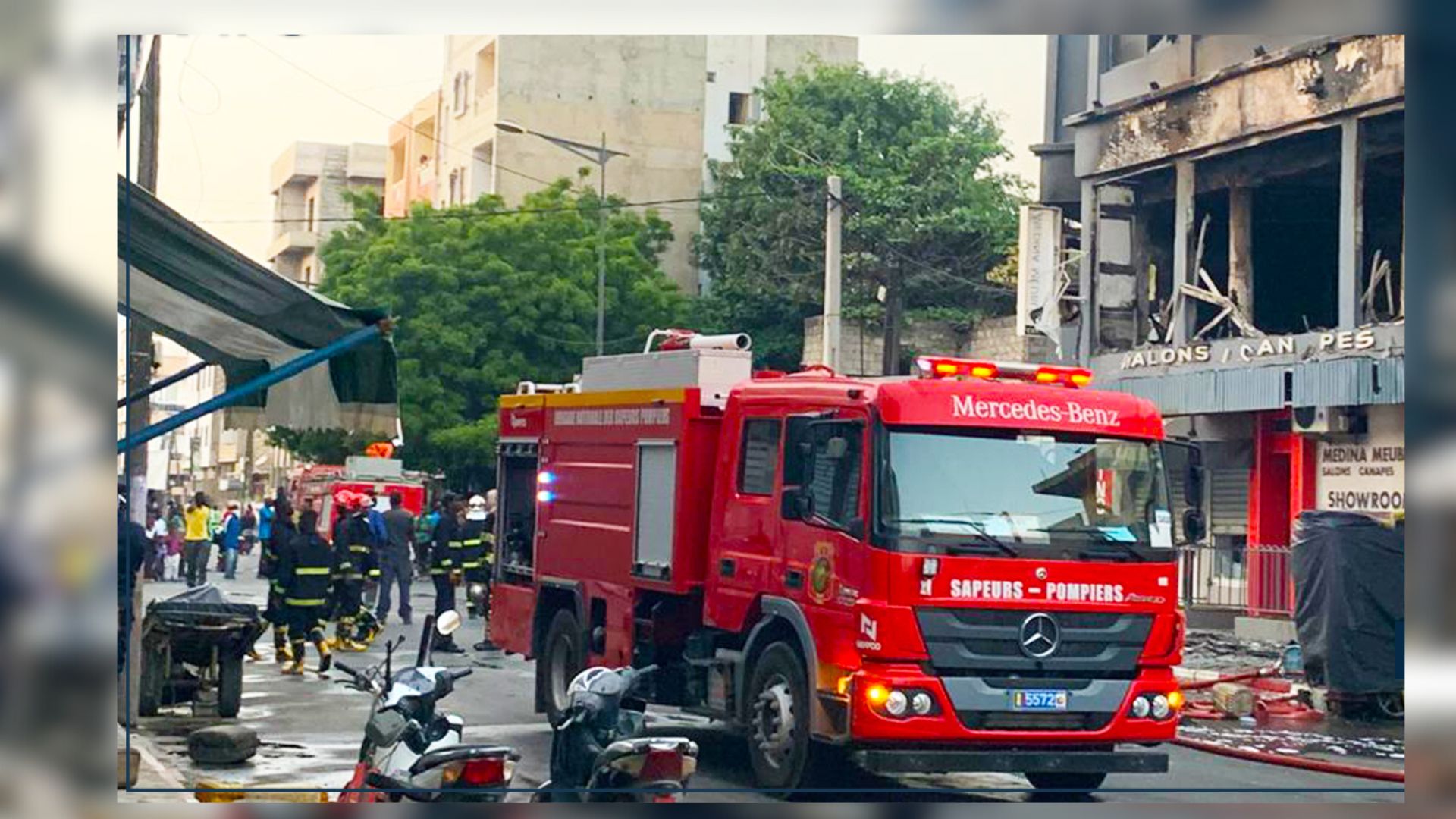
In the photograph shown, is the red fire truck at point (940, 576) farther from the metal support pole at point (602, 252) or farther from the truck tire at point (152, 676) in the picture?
the metal support pole at point (602, 252)

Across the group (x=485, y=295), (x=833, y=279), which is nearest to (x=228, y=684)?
(x=833, y=279)

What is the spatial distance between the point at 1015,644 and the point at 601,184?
2536 centimetres

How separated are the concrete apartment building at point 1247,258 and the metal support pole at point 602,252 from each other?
6.81 metres

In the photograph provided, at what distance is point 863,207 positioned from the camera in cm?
2384

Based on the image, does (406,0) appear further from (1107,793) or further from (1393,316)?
(1393,316)

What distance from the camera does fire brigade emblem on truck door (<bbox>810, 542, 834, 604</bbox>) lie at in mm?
10383

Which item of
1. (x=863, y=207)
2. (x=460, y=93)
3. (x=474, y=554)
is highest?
(x=460, y=93)

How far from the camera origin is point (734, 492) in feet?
37.7

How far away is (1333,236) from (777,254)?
7.49 meters

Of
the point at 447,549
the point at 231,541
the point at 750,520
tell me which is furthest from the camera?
the point at 231,541

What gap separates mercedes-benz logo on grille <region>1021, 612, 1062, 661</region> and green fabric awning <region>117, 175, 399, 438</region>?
13.1 ft

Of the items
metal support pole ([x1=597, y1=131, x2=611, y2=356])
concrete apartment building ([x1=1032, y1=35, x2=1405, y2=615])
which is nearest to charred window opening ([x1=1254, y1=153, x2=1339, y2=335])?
concrete apartment building ([x1=1032, y1=35, x2=1405, y2=615])

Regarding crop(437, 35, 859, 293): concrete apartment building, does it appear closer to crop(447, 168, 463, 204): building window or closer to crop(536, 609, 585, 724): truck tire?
crop(447, 168, 463, 204): building window

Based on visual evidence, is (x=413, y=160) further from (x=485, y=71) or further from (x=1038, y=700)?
(x=1038, y=700)
